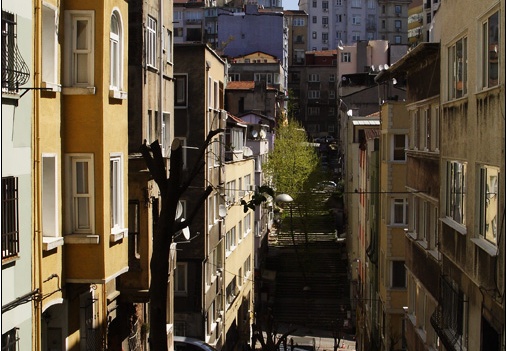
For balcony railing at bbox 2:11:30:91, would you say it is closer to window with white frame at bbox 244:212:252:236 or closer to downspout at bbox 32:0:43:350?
downspout at bbox 32:0:43:350

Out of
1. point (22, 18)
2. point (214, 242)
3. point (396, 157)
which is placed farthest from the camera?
point (214, 242)

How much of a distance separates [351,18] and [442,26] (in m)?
123

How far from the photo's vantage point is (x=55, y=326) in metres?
16.8

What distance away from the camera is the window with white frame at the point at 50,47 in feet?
50.0

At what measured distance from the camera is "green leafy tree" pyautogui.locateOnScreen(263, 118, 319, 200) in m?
68.4

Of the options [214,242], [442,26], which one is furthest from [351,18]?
[442,26]

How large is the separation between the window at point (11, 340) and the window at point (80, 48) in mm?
4606

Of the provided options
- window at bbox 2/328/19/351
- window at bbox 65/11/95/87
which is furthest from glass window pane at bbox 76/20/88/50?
window at bbox 2/328/19/351

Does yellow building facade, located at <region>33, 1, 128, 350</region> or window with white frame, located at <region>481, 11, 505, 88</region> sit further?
yellow building facade, located at <region>33, 1, 128, 350</region>

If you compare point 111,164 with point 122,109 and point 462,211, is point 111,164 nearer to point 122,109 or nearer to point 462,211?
point 122,109

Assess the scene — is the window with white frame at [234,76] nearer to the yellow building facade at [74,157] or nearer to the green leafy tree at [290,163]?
the green leafy tree at [290,163]

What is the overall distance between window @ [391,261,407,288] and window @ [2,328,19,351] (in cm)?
1887

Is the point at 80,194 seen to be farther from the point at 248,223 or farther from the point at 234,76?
the point at 234,76

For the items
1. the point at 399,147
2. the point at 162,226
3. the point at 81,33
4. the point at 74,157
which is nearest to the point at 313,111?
the point at 399,147
